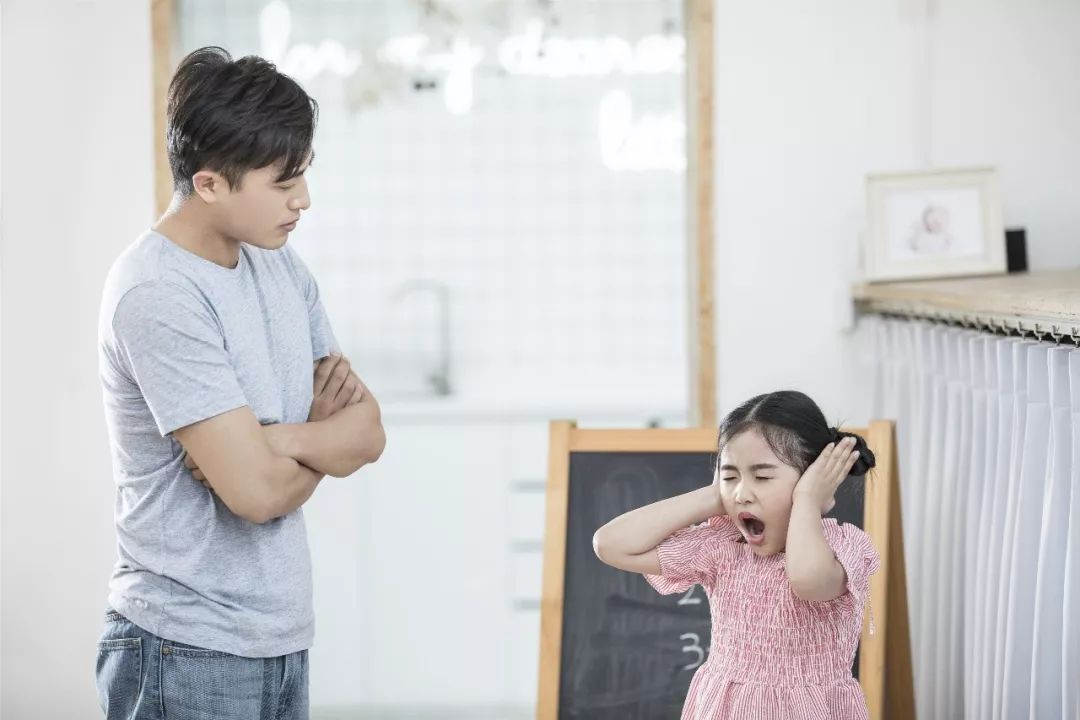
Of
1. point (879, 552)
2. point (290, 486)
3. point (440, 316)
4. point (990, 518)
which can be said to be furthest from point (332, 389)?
point (440, 316)

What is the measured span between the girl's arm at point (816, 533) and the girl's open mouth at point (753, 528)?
48 millimetres

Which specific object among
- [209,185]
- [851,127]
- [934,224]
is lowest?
[209,185]

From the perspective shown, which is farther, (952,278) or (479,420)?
(479,420)

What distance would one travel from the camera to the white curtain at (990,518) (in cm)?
183

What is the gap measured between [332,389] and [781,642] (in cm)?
71

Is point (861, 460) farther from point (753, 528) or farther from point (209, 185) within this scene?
point (209, 185)

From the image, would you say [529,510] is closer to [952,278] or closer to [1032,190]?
[952,278]

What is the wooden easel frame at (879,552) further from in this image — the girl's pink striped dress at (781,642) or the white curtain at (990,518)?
the girl's pink striped dress at (781,642)

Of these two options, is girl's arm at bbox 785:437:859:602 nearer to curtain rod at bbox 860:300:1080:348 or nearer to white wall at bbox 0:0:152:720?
curtain rod at bbox 860:300:1080:348

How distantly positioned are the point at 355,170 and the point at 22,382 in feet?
3.36

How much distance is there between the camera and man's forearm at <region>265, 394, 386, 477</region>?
1.54 meters

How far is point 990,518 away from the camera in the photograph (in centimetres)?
208

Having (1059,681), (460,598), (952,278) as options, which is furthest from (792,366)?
(1059,681)

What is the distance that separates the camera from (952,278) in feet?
9.19
